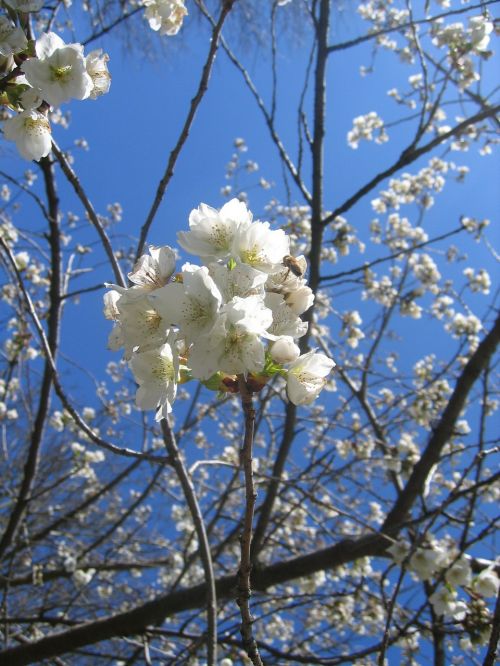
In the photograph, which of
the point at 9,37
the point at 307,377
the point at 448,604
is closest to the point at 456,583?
the point at 448,604

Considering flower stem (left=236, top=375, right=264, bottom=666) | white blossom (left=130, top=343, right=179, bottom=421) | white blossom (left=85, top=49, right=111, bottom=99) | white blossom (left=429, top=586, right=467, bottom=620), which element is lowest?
flower stem (left=236, top=375, right=264, bottom=666)

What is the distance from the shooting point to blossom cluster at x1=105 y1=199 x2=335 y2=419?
1037 mm

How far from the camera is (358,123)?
236 inches

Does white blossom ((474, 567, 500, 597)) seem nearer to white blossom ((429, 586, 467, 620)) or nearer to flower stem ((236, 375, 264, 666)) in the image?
white blossom ((429, 586, 467, 620))

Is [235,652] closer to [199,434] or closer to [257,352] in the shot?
[257,352]

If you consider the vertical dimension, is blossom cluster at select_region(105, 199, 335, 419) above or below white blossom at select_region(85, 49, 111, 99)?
below

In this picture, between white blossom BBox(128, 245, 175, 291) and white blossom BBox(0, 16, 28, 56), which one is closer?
white blossom BBox(128, 245, 175, 291)

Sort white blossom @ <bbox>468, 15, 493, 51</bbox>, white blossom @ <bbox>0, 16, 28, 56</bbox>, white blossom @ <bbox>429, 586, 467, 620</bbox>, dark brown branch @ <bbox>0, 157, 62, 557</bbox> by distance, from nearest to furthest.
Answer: white blossom @ <bbox>0, 16, 28, 56</bbox>, white blossom @ <bbox>429, 586, 467, 620</bbox>, dark brown branch @ <bbox>0, 157, 62, 557</bbox>, white blossom @ <bbox>468, 15, 493, 51</bbox>

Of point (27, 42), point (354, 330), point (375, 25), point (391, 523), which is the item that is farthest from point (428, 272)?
point (27, 42)

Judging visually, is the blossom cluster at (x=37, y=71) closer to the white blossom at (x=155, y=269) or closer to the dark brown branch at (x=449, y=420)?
the white blossom at (x=155, y=269)

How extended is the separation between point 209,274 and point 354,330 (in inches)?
185

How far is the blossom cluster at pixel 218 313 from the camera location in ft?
3.40

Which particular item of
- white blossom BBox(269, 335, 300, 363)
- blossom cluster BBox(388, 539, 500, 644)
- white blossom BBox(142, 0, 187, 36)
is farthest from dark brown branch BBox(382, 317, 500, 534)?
white blossom BBox(142, 0, 187, 36)

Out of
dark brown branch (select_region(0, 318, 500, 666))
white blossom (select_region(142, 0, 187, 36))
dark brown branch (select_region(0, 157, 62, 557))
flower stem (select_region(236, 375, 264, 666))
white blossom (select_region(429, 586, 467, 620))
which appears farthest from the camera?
dark brown branch (select_region(0, 157, 62, 557))
